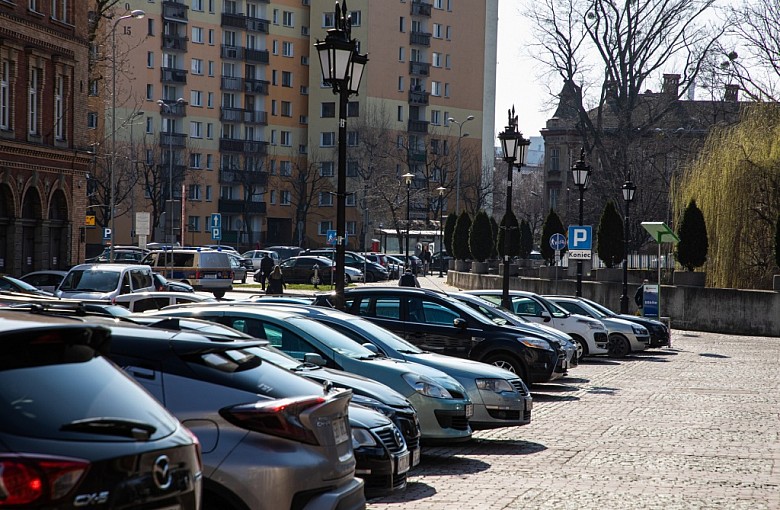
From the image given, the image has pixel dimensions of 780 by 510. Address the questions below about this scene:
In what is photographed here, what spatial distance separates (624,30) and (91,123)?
39940 mm

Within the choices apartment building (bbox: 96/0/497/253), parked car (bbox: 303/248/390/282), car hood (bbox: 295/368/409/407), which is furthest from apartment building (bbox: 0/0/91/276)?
apartment building (bbox: 96/0/497/253)

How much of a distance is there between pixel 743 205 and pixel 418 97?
63.0 metres

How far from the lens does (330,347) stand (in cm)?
1172

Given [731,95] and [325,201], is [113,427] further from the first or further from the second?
[325,201]

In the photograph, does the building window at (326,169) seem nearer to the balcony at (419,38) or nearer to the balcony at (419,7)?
the balcony at (419,38)

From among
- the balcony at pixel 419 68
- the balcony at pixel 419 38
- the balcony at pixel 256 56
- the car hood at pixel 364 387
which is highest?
the balcony at pixel 419 38

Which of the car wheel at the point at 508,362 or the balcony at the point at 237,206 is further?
the balcony at the point at 237,206

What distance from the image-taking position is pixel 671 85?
192 feet

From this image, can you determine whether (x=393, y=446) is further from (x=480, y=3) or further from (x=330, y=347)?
(x=480, y=3)

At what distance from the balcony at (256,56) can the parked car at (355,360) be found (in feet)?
304

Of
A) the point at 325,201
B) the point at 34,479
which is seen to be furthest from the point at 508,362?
the point at 325,201

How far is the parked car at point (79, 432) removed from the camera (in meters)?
4.21

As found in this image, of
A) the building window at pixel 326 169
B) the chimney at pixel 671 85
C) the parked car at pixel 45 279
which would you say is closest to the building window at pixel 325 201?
the building window at pixel 326 169

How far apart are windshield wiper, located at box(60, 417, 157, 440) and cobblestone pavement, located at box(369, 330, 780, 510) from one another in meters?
5.33
